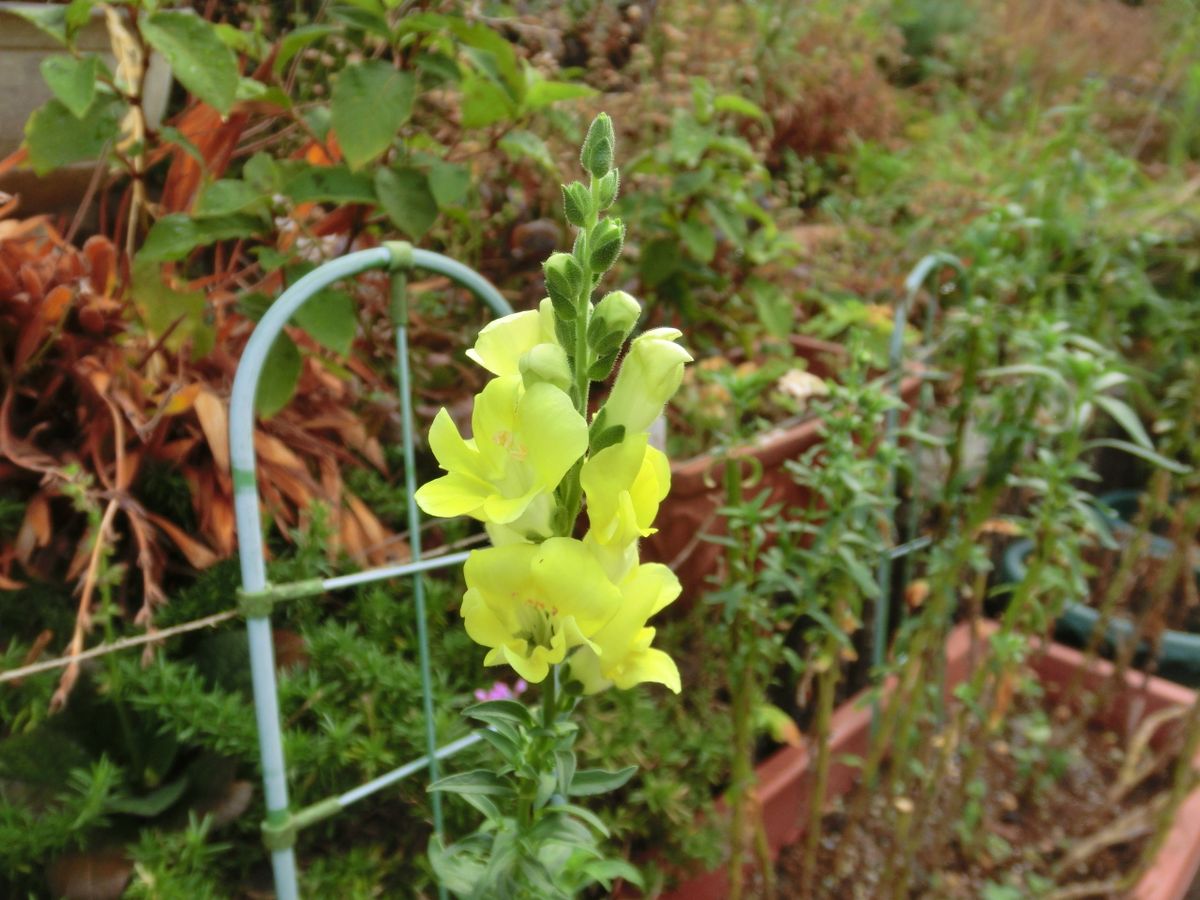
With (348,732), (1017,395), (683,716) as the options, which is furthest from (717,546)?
(348,732)

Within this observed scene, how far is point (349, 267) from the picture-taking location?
0.97 metres

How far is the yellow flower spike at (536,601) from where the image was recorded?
1.94ft

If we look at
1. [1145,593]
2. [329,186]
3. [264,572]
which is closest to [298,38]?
[329,186]

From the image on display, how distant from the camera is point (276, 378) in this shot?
1231mm

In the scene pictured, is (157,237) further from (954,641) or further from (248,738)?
(954,641)

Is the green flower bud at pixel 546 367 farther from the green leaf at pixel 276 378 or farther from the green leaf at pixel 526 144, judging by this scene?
the green leaf at pixel 526 144

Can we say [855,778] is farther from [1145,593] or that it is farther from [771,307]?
[1145,593]

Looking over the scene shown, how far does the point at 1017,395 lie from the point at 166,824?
1.34 meters

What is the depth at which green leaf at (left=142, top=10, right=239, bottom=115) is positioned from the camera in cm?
112

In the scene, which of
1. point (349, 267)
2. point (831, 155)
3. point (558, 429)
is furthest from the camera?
point (831, 155)

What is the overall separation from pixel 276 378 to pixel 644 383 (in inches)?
30.4

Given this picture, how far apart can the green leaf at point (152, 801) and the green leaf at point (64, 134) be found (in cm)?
80

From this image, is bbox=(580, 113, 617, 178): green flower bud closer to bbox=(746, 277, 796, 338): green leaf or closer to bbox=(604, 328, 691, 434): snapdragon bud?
bbox=(604, 328, 691, 434): snapdragon bud

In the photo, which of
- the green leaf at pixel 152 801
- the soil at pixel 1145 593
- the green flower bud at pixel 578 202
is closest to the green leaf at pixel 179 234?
the green leaf at pixel 152 801
